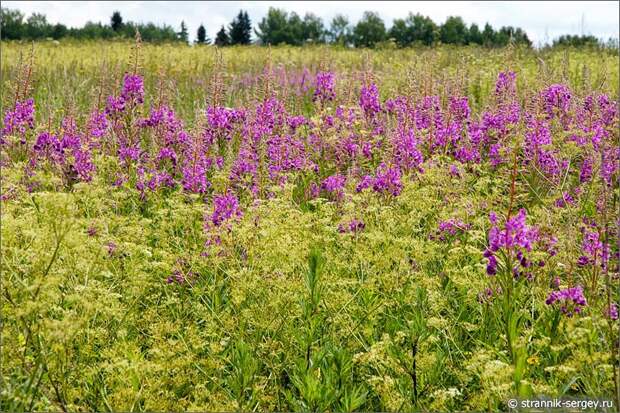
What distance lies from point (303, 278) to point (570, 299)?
1389 mm

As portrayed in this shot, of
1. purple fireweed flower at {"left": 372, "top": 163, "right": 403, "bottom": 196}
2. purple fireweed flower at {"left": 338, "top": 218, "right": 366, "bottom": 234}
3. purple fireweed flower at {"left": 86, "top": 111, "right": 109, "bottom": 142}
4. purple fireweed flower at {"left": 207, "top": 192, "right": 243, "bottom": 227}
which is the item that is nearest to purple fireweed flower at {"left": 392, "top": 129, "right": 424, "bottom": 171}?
purple fireweed flower at {"left": 372, "top": 163, "right": 403, "bottom": 196}

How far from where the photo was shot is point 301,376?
3359 millimetres

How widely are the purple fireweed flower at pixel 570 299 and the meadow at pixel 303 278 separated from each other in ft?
0.04

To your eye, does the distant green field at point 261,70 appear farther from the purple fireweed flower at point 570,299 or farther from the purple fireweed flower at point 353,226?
the purple fireweed flower at point 570,299

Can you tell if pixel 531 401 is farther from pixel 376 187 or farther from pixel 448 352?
pixel 376 187

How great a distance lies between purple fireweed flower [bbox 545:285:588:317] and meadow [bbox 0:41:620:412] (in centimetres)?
1

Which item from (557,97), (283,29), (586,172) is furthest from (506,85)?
(283,29)

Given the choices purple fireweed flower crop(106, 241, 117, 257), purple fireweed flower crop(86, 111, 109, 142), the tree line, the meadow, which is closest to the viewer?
the meadow

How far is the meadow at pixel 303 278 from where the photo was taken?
296cm

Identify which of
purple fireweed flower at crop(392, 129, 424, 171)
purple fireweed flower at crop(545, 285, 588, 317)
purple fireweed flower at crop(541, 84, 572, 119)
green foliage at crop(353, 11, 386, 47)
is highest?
green foliage at crop(353, 11, 386, 47)

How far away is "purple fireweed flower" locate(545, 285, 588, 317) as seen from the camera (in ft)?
10.8

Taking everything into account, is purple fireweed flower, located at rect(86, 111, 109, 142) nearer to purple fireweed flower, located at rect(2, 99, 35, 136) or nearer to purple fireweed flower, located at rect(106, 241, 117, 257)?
purple fireweed flower, located at rect(2, 99, 35, 136)

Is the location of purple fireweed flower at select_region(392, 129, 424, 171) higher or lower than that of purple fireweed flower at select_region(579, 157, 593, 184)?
higher

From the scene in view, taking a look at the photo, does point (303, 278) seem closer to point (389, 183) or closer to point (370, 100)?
point (389, 183)
